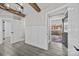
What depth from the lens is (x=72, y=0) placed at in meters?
1.20

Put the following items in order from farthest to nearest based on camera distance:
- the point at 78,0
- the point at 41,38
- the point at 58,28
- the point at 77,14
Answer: the point at 58,28, the point at 41,38, the point at 77,14, the point at 78,0

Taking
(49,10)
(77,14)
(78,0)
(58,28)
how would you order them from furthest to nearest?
(58,28) → (49,10) → (77,14) → (78,0)

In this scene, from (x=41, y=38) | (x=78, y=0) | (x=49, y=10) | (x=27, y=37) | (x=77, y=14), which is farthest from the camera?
(x=27, y=37)

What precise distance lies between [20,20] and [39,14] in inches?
90.3

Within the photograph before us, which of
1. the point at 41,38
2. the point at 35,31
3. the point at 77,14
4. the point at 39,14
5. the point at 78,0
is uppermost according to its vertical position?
the point at 39,14

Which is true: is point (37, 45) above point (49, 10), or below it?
below

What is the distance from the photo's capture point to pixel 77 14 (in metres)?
1.33

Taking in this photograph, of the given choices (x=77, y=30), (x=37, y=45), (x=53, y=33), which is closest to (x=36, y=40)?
(x=37, y=45)

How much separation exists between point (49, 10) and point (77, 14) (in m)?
2.39

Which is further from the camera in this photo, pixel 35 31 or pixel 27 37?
pixel 27 37

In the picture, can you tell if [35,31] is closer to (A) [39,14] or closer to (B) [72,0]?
(A) [39,14]

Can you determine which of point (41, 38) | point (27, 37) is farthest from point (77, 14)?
point (27, 37)

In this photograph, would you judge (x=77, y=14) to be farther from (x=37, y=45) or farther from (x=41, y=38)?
(x=37, y=45)

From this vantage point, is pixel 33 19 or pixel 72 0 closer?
pixel 72 0
